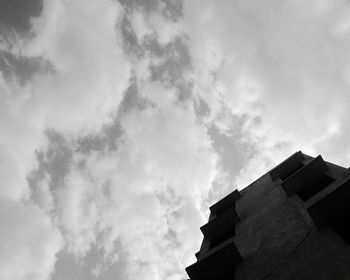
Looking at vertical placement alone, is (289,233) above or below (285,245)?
above

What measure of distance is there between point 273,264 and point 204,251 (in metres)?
4.73

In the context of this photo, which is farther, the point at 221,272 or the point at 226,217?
the point at 226,217

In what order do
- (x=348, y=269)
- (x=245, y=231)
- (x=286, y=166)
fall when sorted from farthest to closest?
(x=286, y=166) < (x=245, y=231) < (x=348, y=269)

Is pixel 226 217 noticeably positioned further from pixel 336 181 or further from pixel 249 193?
pixel 336 181

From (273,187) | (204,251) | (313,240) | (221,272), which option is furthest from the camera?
(273,187)

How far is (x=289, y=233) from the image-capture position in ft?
30.0

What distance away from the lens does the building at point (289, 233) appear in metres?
7.39

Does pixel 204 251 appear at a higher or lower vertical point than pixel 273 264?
higher

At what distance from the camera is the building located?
7.39 meters

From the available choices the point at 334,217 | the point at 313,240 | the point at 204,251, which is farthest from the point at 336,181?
the point at 204,251

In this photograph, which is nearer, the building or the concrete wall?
the concrete wall

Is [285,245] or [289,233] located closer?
[285,245]

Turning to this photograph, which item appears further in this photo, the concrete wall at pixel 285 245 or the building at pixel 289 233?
the building at pixel 289 233

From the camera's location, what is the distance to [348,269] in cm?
641
